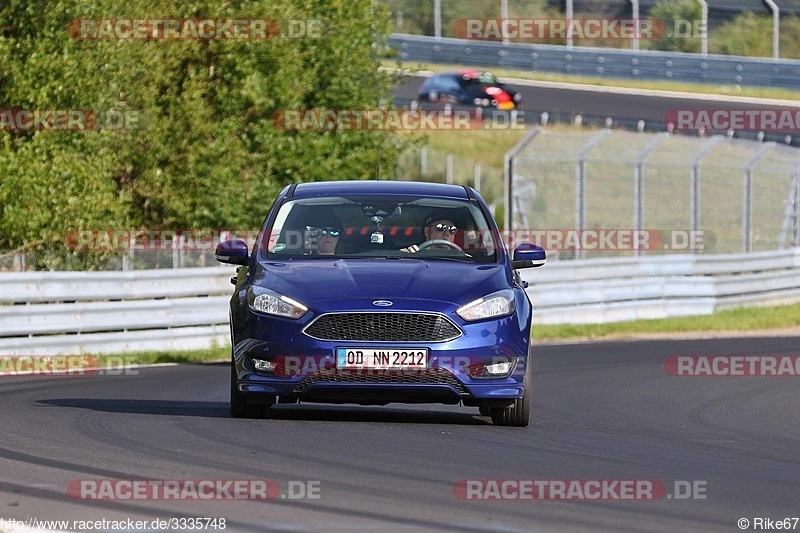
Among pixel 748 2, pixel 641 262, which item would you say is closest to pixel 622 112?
pixel 748 2

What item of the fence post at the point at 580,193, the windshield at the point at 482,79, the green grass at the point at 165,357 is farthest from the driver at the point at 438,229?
the windshield at the point at 482,79

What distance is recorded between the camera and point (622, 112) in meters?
45.3

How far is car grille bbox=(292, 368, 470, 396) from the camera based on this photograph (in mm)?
9430

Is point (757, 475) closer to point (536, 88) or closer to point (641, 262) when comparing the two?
point (641, 262)

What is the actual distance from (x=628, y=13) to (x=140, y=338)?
37.5m

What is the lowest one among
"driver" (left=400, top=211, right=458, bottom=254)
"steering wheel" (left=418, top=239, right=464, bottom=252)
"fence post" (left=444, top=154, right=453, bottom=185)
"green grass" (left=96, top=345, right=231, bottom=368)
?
"fence post" (left=444, top=154, right=453, bottom=185)

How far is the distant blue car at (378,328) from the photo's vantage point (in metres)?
9.46

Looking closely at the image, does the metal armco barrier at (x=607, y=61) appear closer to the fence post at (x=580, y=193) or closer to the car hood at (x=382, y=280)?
the fence post at (x=580, y=193)

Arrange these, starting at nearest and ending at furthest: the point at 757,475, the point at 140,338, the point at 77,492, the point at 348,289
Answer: the point at 77,492
the point at 757,475
the point at 348,289
the point at 140,338

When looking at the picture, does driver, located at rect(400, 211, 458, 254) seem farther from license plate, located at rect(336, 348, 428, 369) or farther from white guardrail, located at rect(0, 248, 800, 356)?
white guardrail, located at rect(0, 248, 800, 356)

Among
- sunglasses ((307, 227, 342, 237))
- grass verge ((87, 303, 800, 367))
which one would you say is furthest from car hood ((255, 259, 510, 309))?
grass verge ((87, 303, 800, 367))

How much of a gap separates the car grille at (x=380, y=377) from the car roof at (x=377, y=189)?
6.09 ft

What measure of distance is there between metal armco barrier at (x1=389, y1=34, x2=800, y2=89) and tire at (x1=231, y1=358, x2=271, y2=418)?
37.6 metres

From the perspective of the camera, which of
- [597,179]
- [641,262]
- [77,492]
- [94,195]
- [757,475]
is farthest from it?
[597,179]
